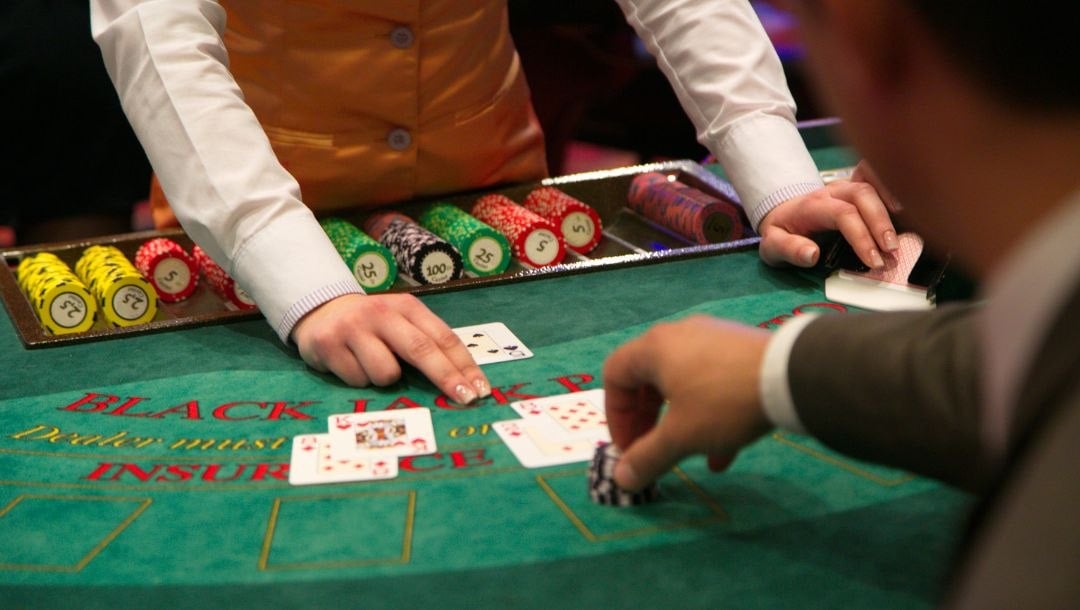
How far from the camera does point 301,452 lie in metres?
1.34

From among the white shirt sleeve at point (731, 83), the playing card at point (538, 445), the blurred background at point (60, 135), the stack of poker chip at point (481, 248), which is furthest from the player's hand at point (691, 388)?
the blurred background at point (60, 135)

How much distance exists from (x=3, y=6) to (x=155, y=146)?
81.9 inches

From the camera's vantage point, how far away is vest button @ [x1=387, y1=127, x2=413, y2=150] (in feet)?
7.29

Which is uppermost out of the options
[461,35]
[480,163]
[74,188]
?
[461,35]

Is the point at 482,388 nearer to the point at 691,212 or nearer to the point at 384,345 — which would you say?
the point at 384,345

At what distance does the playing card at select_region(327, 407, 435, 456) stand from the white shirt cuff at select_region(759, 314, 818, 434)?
441 millimetres

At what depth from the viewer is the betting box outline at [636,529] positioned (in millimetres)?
1135

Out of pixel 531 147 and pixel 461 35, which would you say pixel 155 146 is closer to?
pixel 461 35

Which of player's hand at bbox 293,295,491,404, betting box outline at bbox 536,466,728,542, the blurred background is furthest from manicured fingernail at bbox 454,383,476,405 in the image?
the blurred background

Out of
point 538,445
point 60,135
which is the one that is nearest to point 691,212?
point 538,445

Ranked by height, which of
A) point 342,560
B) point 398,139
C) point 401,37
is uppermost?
point 401,37

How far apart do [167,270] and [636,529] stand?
46.3 inches

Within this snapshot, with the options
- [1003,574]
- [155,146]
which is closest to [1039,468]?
[1003,574]

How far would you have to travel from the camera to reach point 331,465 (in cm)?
131
